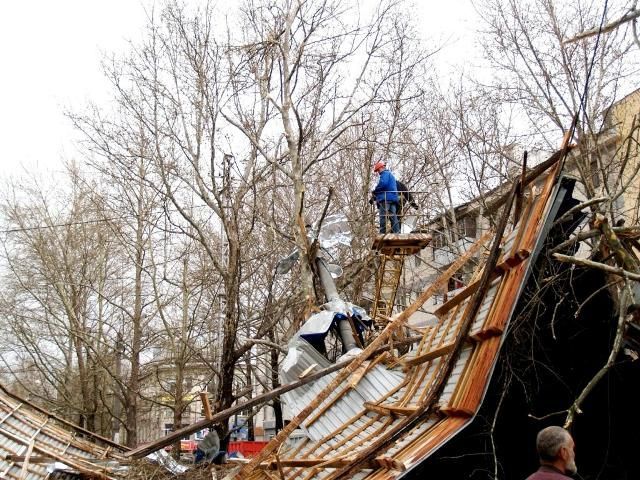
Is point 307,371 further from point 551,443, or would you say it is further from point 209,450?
point 551,443

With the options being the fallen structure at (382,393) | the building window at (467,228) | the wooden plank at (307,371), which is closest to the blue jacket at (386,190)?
the fallen structure at (382,393)

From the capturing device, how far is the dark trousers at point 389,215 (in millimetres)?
12703

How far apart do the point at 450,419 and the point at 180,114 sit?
14.1 meters

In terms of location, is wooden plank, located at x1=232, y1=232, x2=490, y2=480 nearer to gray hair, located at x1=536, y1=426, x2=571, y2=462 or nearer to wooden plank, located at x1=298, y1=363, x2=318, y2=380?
wooden plank, located at x1=298, y1=363, x2=318, y2=380

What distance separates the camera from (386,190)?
42.1 ft

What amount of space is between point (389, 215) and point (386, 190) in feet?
1.81

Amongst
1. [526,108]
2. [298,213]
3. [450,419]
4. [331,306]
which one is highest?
[526,108]

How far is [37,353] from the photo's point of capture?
25203 millimetres

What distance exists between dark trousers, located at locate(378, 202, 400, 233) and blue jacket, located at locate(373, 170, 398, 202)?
0.34 ft

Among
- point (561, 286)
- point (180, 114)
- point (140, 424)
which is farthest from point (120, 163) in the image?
point (140, 424)

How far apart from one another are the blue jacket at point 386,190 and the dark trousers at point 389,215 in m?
0.10

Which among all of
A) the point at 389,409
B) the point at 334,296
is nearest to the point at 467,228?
the point at 334,296

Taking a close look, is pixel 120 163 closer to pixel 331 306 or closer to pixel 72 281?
pixel 72 281

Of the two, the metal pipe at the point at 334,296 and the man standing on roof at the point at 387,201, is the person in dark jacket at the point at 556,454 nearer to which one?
the metal pipe at the point at 334,296
